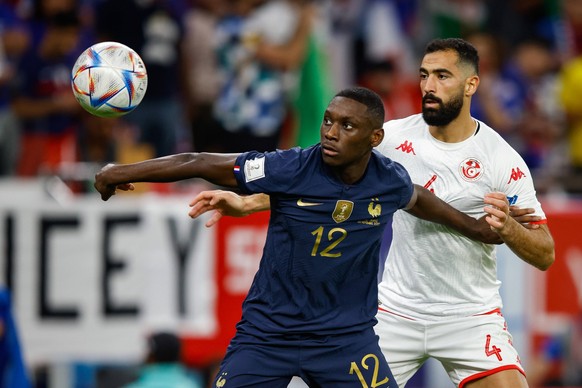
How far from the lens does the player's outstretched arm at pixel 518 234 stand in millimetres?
6508

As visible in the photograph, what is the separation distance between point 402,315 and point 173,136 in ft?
19.1

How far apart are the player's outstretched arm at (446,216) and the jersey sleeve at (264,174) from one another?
2.56 ft

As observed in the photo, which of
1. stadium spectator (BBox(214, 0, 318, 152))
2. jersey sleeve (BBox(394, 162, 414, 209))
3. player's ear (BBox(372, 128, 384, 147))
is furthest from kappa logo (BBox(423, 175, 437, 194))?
stadium spectator (BBox(214, 0, 318, 152))

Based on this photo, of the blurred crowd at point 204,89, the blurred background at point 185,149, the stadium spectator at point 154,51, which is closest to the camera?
the blurred background at point 185,149

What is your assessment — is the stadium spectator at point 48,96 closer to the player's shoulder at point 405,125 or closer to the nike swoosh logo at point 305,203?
the player's shoulder at point 405,125

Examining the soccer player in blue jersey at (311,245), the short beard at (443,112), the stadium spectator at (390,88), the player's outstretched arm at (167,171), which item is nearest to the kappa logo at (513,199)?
the short beard at (443,112)

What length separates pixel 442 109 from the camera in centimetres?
702

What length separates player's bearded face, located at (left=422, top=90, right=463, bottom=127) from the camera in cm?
701

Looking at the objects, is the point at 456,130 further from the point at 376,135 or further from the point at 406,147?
the point at 376,135

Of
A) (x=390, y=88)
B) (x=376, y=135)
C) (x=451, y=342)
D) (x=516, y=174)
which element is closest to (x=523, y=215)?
(x=516, y=174)

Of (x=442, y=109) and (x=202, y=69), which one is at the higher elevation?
(x=202, y=69)

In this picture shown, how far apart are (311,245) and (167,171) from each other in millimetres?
859

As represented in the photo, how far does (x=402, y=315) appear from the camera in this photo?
7180 millimetres

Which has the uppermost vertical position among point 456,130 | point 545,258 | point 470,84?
point 470,84
